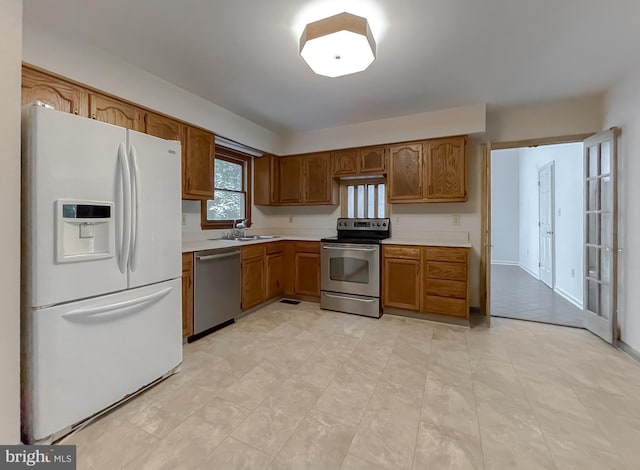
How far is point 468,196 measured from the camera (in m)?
3.62

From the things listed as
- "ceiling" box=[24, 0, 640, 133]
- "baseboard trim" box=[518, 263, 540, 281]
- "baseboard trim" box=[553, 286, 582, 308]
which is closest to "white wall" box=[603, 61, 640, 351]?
"ceiling" box=[24, 0, 640, 133]

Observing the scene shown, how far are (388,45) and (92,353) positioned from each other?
9.26ft

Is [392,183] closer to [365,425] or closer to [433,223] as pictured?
[433,223]

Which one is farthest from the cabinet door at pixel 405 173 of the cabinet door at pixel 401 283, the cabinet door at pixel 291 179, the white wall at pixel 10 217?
the white wall at pixel 10 217

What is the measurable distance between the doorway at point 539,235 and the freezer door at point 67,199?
405cm

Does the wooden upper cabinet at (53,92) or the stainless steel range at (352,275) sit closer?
the wooden upper cabinet at (53,92)

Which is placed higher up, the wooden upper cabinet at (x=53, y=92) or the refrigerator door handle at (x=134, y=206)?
the wooden upper cabinet at (x=53, y=92)

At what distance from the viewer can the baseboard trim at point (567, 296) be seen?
3.89 m

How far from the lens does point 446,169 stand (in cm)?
350

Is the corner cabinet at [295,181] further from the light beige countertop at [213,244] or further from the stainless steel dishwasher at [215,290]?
the stainless steel dishwasher at [215,290]

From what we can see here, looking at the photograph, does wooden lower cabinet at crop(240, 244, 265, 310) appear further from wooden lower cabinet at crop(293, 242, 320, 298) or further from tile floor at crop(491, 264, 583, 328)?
tile floor at crop(491, 264, 583, 328)

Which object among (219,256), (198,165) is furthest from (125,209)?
(198,165)

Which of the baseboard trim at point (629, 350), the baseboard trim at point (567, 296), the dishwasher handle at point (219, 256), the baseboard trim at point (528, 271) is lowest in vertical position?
the baseboard trim at point (629, 350)

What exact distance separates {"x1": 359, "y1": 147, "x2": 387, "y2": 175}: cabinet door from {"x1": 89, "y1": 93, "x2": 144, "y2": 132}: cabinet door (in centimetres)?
261
